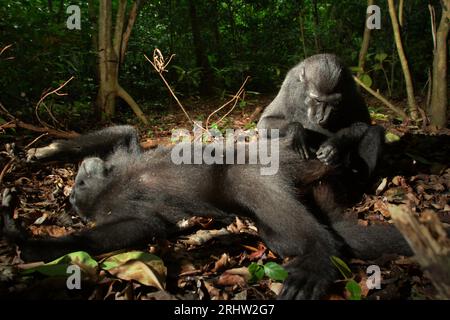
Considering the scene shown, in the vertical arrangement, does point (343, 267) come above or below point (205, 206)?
below

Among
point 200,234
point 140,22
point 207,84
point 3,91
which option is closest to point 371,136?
point 200,234

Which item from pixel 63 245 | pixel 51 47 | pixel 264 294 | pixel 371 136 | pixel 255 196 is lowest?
pixel 264 294

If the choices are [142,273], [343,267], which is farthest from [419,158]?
[142,273]

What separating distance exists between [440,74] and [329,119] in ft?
7.44

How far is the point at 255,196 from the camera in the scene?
3.55m

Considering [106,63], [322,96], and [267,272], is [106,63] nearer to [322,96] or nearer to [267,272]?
[322,96]

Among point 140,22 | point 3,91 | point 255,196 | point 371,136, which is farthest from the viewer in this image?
point 140,22

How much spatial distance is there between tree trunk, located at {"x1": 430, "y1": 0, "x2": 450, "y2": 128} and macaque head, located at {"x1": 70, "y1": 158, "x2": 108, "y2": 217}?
4632 mm

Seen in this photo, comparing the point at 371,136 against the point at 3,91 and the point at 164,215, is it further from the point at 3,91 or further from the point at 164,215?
the point at 3,91

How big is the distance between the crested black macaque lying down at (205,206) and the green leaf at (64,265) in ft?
1.13

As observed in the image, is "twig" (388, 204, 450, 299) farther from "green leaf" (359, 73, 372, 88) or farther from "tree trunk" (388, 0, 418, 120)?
"green leaf" (359, 73, 372, 88)

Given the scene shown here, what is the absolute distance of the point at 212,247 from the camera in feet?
11.3

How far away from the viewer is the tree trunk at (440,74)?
5320 millimetres
